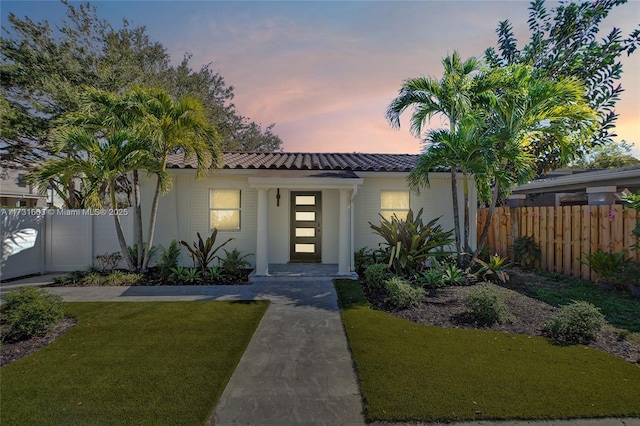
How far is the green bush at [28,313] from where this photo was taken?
421 cm

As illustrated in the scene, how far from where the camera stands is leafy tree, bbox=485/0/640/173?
35.0ft

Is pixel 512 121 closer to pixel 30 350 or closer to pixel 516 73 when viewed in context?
pixel 516 73

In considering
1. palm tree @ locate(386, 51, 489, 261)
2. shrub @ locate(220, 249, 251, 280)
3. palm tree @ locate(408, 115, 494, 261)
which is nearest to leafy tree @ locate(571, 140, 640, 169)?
palm tree @ locate(386, 51, 489, 261)

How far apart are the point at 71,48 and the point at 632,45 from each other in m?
21.3

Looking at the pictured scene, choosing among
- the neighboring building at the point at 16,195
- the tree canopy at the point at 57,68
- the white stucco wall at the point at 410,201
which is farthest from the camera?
the neighboring building at the point at 16,195

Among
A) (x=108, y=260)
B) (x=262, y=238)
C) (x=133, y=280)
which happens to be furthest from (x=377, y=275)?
A: (x=108, y=260)

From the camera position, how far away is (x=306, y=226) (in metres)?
9.58

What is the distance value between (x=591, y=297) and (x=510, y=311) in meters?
2.47

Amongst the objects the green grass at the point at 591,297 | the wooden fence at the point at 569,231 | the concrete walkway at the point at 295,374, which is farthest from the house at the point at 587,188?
the concrete walkway at the point at 295,374

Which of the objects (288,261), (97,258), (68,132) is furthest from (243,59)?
(97,258)

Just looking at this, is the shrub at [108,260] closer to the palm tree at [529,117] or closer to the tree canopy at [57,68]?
the tree canopy at [57,68]

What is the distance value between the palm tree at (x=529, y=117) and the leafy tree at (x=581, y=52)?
13.1 ft

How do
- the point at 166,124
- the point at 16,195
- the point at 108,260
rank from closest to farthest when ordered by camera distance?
the point at 166,124 < the point at 108,260 < the point at 16,195

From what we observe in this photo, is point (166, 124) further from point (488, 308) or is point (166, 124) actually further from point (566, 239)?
point (566, 239)
